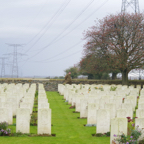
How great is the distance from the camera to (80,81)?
37344 millimetres

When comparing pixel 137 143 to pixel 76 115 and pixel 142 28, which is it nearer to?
pixel 76 115

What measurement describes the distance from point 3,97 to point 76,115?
4.07 metres

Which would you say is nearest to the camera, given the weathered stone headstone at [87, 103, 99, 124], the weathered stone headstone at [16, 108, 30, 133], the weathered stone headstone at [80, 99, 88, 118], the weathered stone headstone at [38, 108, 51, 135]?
the weathered stone headstone at [38, 108, 51, 135]

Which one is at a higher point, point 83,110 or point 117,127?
point 117,127

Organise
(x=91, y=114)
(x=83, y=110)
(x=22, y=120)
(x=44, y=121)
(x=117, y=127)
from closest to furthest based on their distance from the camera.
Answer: (x=117, y=127)
(x=44, y=121)
(x=22, y=120)
(x=91, y=114)
(x=83, y=110)

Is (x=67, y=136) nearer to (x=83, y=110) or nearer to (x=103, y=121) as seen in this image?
(x=103, y=121)

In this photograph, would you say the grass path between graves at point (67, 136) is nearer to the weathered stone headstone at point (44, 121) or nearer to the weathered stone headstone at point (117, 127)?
the weathered stone headstone at point (44, 121)

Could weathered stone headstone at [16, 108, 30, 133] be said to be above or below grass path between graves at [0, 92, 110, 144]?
above

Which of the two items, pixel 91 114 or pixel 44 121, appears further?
pixel 91 114

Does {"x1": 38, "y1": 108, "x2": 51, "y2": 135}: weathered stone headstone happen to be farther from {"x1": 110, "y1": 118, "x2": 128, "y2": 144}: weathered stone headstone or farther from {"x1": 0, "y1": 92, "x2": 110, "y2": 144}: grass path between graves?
{"x1": 110, "y1": 118, "x2": 128, "y2": 144}: weathered stone headstone

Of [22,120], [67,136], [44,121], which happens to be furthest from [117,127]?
[22,120]

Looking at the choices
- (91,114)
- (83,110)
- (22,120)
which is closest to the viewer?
(22,120)

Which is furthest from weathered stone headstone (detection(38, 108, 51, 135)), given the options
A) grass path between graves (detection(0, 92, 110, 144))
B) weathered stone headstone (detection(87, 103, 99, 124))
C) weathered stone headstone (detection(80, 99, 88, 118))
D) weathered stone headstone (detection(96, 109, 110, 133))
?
weathered stone headstone (detection(80, 99, 88, 118))

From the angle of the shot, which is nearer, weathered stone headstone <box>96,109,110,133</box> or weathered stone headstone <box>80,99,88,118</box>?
weathered stone headstone <box>96,109,110,133</box>
